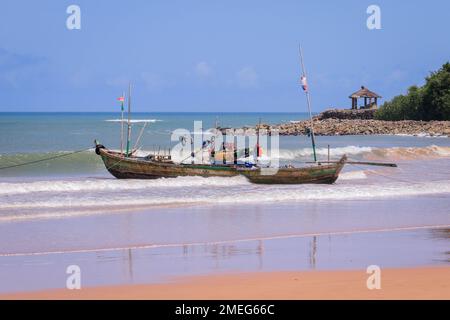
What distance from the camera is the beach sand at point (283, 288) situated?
10.1 meters

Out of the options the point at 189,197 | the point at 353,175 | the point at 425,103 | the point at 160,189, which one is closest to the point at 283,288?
the point at 189,197

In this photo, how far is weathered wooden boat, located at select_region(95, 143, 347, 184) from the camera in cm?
2608

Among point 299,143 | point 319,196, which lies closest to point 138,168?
point 319,196

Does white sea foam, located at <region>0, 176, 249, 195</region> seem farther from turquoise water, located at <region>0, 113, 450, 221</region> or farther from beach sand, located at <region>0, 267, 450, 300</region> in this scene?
beach sand, located at <region>0, 267, 450, 300</region>

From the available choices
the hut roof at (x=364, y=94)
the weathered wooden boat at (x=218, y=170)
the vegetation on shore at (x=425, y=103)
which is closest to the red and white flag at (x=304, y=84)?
the weathered wooden boat at (x=218, y=170)

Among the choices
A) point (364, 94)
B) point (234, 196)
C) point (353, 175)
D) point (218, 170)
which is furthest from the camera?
point (364, 94)

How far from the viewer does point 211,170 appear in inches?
1049

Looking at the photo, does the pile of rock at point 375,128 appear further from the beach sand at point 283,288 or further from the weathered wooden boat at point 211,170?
the beach sand at point 283,288

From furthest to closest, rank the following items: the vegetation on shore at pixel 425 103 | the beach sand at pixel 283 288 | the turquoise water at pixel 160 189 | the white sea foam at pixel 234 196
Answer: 1. the vegetation on shore at pixel 425 103
2. the white sea foam at pixel 234 196
3. the turquoise water at pixel 160 189
4. the beach sand at pixel 283 288

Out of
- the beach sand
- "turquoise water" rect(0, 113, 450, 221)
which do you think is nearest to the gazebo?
"turquoise water" rect(0, 113, 450, 221)

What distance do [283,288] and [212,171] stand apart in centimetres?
1624

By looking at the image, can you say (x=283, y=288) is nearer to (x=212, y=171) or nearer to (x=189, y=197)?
(x=189, y=197)

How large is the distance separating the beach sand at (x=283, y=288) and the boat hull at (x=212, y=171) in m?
14.7

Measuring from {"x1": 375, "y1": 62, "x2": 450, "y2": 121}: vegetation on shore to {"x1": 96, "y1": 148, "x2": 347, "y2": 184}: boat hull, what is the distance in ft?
158
